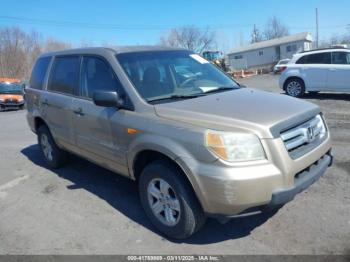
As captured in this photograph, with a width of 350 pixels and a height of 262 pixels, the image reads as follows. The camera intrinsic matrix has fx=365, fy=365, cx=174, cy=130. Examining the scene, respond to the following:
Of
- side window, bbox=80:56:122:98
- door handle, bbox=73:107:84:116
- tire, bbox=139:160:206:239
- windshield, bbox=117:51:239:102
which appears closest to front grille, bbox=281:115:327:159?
tire, bbox=139:160:206:239

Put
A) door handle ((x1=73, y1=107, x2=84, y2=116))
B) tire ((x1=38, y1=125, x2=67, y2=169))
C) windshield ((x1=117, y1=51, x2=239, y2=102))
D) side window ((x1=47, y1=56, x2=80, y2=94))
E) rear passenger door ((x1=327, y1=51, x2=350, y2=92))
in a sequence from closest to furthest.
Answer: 1. windshield ((x1=117, y1=51, x2=239, y2=102))
2. door handle ((x1=73, y1=107, x2=84, y2=116))
3. side window ((x1=47, y1=56, x2=80, y2=94))
4. tire ((x1=38, y1=125, x2=67, y2=169))
5. rear passenger door ((x1=327, y1=51, x2=350, y2=92))

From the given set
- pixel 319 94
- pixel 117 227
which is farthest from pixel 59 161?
pixel 319 94

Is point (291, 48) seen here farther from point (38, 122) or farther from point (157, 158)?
point (157, 158)

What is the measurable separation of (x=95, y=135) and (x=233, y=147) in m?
2.05

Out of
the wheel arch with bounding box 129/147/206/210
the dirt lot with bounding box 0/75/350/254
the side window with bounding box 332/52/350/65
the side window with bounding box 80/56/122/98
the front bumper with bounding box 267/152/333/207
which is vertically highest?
the side window with bounding box 80/56/122/98

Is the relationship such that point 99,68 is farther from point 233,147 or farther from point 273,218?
point 273,218

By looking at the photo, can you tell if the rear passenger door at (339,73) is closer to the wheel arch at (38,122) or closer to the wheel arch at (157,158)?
the wheel arch at (38,122)

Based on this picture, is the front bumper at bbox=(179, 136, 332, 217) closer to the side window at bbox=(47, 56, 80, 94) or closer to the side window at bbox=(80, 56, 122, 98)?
the side window at bbox=(80, 56, 122, 98)

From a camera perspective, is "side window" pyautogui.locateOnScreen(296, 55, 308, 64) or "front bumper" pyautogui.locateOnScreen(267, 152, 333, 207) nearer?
"front bumper" pyautogui.locateOnScreen(267, 152, 333, 207)

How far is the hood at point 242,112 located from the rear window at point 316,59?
390 inches

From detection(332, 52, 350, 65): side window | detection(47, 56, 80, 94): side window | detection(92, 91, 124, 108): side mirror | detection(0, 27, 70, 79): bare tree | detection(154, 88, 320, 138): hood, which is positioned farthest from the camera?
detection(0, 27, 70, 79): bare tree

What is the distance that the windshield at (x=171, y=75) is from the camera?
4.10 metres

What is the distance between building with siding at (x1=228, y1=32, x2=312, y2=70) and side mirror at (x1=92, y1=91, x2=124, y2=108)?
57870 millimetres

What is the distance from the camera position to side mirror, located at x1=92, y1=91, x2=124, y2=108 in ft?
12.8
